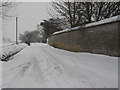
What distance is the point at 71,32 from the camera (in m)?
14.1

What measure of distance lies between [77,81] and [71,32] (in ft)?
31.9

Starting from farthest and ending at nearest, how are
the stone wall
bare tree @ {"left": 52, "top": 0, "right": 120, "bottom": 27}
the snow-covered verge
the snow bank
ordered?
bare tree @ {"left": 52, "top": 0, "right": 120, "bottom": 27} → the snow bank → the snow-covered verge → the stone wall

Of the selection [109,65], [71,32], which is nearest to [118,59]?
[109,65]

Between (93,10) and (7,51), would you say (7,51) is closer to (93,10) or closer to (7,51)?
(7,51)

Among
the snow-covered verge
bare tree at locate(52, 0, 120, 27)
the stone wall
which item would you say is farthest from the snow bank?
bare tree at locate(52, 0, 120, 27)

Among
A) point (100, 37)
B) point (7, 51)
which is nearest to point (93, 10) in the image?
point (100, 37)

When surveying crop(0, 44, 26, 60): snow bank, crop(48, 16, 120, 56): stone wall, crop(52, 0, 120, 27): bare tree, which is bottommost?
crop(0, 44, 26, 60): snow bank

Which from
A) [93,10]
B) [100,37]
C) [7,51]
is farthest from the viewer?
[7,51]

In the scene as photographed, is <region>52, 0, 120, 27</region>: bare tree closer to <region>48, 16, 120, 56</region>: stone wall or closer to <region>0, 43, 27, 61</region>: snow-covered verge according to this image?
<region>48, 16, 120, 56</region>: stone wall

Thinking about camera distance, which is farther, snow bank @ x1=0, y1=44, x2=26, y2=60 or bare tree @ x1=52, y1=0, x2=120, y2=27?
bare tree @ x1=52, y1=0, x2=120, y2=27

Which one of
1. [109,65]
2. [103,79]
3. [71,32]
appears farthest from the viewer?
[71,32]

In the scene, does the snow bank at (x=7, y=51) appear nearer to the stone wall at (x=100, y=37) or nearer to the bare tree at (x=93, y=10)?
the stone wall at (x=100, y=37)

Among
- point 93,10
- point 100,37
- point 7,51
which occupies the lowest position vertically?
point 7,51

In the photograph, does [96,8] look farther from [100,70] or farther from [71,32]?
[100,70]
